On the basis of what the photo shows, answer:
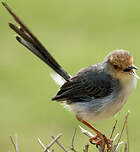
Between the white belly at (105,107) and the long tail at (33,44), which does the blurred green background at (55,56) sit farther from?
the white belly at (105,107)

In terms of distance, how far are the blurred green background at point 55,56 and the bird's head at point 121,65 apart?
3.91m

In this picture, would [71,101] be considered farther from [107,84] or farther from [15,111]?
[15,111]

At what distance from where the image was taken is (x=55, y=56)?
1441 cm

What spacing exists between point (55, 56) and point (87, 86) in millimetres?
7474

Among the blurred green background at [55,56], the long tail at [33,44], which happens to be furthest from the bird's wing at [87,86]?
the blurred green background at [55,56]

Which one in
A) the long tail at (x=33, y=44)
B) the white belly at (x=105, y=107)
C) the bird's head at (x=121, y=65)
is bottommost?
the white belly at (x=105, y=107)

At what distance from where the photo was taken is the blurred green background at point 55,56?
37.8 feet

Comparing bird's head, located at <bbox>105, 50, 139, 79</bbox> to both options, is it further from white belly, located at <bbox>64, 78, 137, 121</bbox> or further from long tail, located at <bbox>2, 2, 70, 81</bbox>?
long tail, located at <bbox>2, 2, 70, 81</bbox>

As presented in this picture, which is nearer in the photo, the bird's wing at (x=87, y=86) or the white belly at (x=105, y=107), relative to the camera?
the white belly at (x=105, y=107)

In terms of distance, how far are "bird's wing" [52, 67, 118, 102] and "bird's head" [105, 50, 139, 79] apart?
0.59 ft

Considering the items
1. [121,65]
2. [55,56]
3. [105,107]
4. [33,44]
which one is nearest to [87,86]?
[105,107]

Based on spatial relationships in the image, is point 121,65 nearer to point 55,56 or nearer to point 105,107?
point 105,107

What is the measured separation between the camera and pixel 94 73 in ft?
22.7

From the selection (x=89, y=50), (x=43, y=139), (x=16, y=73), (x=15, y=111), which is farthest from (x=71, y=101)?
(x=89, y=50)
